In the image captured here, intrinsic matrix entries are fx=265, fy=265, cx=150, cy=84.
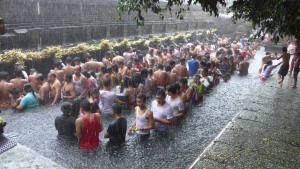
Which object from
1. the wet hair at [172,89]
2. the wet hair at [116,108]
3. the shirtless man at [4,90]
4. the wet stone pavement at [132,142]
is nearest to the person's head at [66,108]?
the wet stone pavement at [132,142]

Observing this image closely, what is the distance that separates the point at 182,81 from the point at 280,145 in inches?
138

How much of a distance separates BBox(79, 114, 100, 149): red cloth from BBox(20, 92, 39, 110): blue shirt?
3.00 m

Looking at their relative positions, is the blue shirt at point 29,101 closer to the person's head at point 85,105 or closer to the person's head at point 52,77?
the person's head at point 52,77

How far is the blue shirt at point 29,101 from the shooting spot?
7813 mm

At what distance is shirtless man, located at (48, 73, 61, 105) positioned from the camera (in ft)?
27.7

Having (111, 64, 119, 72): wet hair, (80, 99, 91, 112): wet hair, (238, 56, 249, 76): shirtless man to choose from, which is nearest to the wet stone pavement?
(80, 99, 91, 112): wet hair

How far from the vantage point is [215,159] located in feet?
16.8

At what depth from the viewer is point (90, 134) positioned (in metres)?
5.77

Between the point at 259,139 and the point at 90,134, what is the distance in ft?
12.6

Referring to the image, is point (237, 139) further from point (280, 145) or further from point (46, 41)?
point (46, 41)

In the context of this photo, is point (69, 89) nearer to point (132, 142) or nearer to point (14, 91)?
point (14, 91)

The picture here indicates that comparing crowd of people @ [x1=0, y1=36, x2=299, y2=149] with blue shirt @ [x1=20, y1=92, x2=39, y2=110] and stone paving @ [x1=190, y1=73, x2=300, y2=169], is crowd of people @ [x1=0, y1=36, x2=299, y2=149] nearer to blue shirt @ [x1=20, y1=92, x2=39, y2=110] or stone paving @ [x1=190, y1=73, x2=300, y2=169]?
blue shirt @ [x1=20, y1=92, x2=39, y2=110]

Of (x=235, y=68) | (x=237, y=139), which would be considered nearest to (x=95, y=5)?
(x=235, y=68)

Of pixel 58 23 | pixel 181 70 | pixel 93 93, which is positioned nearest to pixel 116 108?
pixel 93 93
